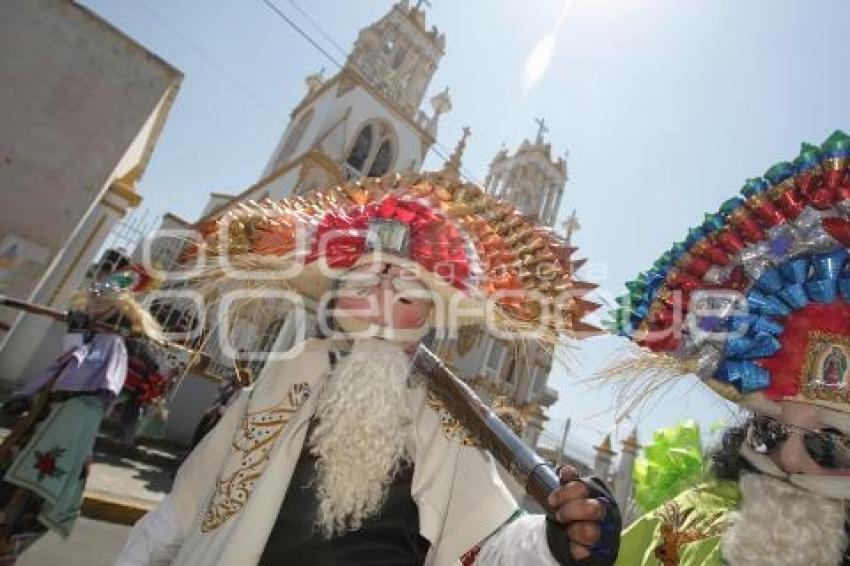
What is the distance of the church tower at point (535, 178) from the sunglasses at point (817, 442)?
29.1 metres

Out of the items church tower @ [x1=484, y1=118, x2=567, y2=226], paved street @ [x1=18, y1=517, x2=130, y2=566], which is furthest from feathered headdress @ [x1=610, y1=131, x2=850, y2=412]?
church tower @ [x1=484, y1=118, x2=567, y2=226]

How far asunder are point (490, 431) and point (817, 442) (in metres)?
0.94

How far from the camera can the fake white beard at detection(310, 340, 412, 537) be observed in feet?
5.98

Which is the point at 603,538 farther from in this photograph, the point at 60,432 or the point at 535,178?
the point at 535,178

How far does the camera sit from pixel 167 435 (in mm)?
9297

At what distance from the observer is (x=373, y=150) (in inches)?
748

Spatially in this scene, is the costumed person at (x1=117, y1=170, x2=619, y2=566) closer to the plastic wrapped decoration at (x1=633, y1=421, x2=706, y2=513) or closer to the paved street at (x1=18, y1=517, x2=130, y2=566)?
the plastic wrapped decoration at (x1=633, y1=421, x2=706, y2=513)

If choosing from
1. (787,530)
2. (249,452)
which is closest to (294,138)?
(249,452)

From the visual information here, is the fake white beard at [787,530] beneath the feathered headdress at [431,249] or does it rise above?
beneath

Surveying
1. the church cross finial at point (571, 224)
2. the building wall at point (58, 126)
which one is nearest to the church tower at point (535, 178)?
the church cross finial at point (571, 224)

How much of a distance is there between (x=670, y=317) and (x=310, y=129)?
62.6 feet

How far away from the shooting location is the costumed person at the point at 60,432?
329 centimetres

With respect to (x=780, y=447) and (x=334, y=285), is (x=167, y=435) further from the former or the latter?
(x=780, y=447)

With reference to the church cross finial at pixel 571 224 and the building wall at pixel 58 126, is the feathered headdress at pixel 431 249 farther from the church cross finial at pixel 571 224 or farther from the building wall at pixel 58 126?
the church cross finial at pixel 571 224
